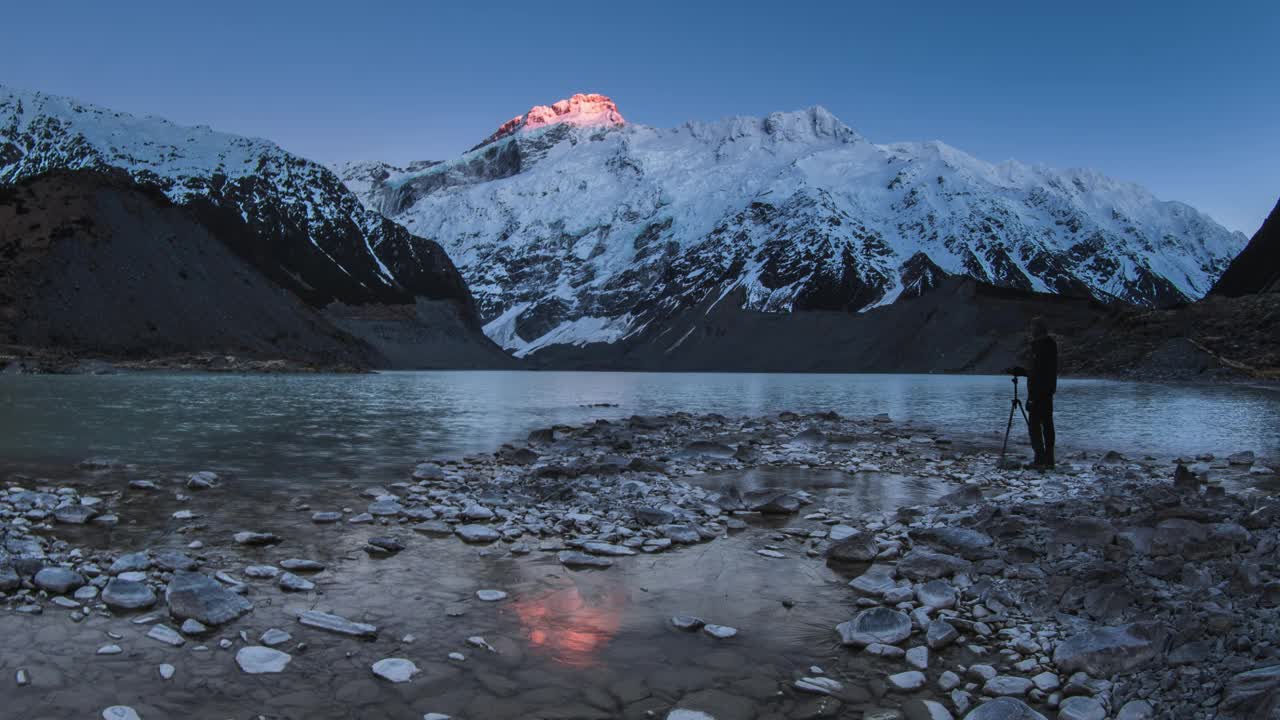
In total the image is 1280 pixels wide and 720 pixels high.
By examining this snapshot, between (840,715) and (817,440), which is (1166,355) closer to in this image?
(817,440)

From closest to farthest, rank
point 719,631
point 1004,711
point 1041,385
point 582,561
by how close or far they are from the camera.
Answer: point 1004,711 < point 719,631 < point 582,561 < point 1041,385

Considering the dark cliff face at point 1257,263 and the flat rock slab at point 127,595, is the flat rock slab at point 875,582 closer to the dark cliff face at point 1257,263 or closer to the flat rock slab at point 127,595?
the flat rock slab at point 127,595

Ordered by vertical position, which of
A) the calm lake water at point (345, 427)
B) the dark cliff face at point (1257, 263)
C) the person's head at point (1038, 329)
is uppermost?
the dark cliff face at point (1257, 263)

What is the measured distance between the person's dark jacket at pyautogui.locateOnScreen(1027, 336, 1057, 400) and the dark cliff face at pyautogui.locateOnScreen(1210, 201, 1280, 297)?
5518 inches

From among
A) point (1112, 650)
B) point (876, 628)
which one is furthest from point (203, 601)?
point (1112, 650)

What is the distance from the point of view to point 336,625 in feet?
20.5

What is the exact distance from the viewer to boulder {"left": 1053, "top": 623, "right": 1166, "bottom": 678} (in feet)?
17.9

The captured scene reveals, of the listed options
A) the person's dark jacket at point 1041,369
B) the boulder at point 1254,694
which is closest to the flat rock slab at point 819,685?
the boulder at point 1254,694

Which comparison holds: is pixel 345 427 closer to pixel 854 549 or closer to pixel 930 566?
pixel 854 549

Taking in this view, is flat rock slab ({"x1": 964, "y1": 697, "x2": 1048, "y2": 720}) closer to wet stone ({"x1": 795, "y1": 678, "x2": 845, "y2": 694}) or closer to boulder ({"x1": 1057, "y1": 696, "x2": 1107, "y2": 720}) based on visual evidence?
boulder ({"x1": 1057, "y1": 696, "x2": 1107, "y2": 720})

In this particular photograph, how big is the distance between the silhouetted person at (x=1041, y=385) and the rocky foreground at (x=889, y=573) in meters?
0.96

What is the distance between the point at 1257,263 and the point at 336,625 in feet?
540

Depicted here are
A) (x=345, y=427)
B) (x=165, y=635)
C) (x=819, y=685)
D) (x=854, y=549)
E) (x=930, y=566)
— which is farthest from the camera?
(x=345, y=427)

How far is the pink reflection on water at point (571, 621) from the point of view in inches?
235
